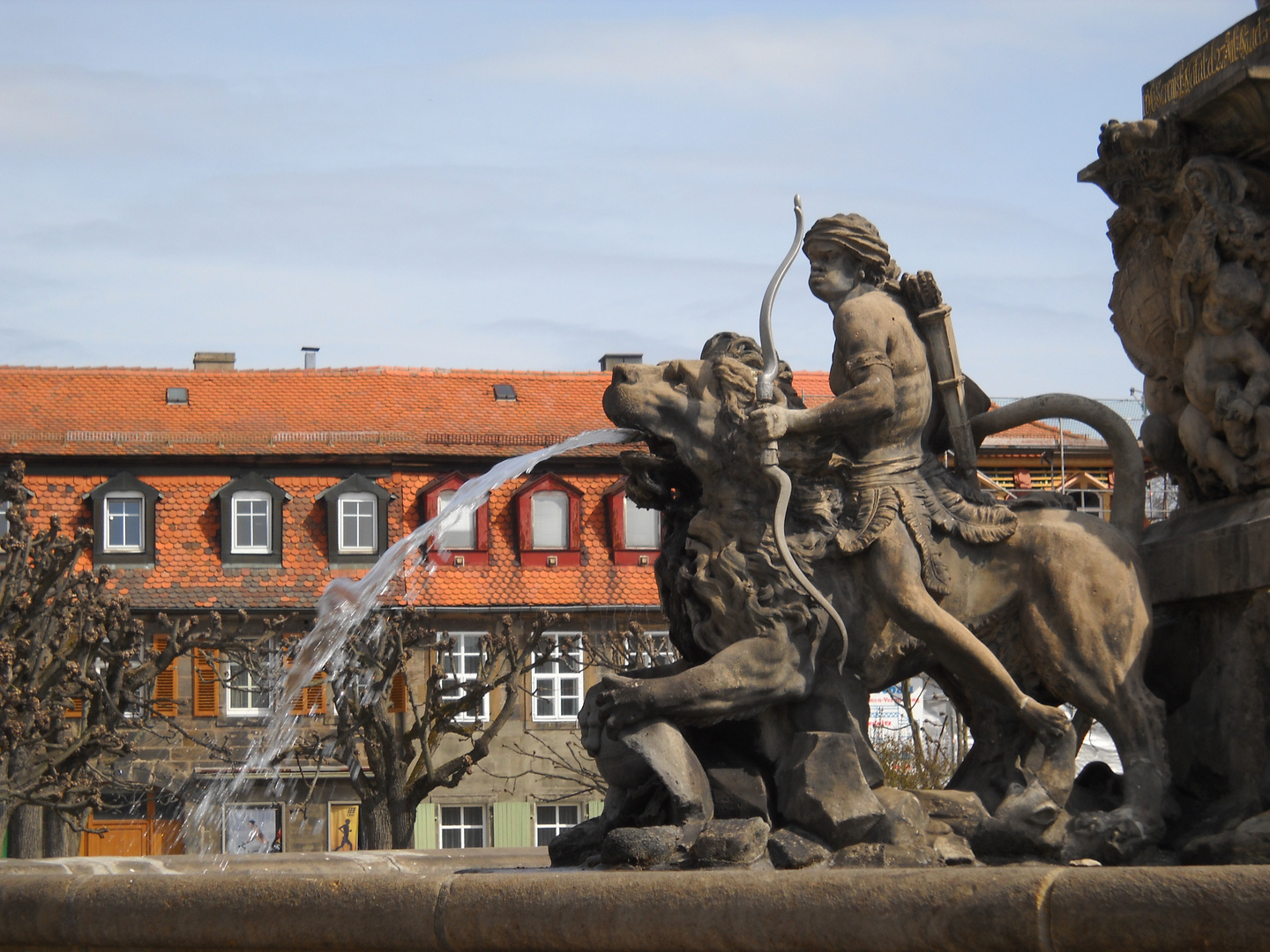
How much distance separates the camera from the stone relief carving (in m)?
7.93

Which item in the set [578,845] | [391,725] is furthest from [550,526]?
[578,845]

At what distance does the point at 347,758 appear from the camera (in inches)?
1096

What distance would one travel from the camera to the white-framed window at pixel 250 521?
128 feet

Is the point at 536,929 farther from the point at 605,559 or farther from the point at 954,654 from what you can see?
the point at 605,559

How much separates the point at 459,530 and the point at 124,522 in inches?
254

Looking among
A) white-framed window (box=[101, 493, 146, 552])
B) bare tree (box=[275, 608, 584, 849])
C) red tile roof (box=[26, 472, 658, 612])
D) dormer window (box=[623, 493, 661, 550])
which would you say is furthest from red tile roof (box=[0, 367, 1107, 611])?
bare tree (box=[275, 608, 584, 849])

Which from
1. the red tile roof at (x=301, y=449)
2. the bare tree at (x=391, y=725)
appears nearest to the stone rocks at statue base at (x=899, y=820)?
the bare tree at (x=391, y=725)

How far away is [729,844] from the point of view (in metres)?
7.32

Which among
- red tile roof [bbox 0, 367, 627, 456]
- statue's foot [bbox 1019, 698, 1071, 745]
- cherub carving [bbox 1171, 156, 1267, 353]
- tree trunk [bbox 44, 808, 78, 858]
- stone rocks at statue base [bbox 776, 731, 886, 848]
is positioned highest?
red tile roof [bbox 0, 367, 627, 456]

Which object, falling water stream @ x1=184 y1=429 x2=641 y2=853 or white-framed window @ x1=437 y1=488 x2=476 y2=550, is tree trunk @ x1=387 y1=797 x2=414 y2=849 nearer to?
white-framed window @ x1=437 y1=488 x2=476 y2=550

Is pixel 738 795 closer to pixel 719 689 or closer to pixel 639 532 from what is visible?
pixel 719 689

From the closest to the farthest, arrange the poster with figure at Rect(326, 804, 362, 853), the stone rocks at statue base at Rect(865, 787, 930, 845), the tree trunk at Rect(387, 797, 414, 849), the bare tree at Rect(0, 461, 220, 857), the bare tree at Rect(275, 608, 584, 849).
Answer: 1. the stone rocks at statue base at Rect(865, 787, 930, 845)
2. the bare tree at Rect(0, 461, 220, 857)
3. the bare tree at Rect(275, 608, 584, 849)
4. the tree trunk at Rect(387, 797, 414, 849)
5. the poster with figure at Rect(326, 804, 362, 853)

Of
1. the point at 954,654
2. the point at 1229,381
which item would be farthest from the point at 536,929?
the point at 1229,381

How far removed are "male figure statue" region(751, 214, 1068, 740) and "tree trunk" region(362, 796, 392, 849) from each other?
21668 millimetres
